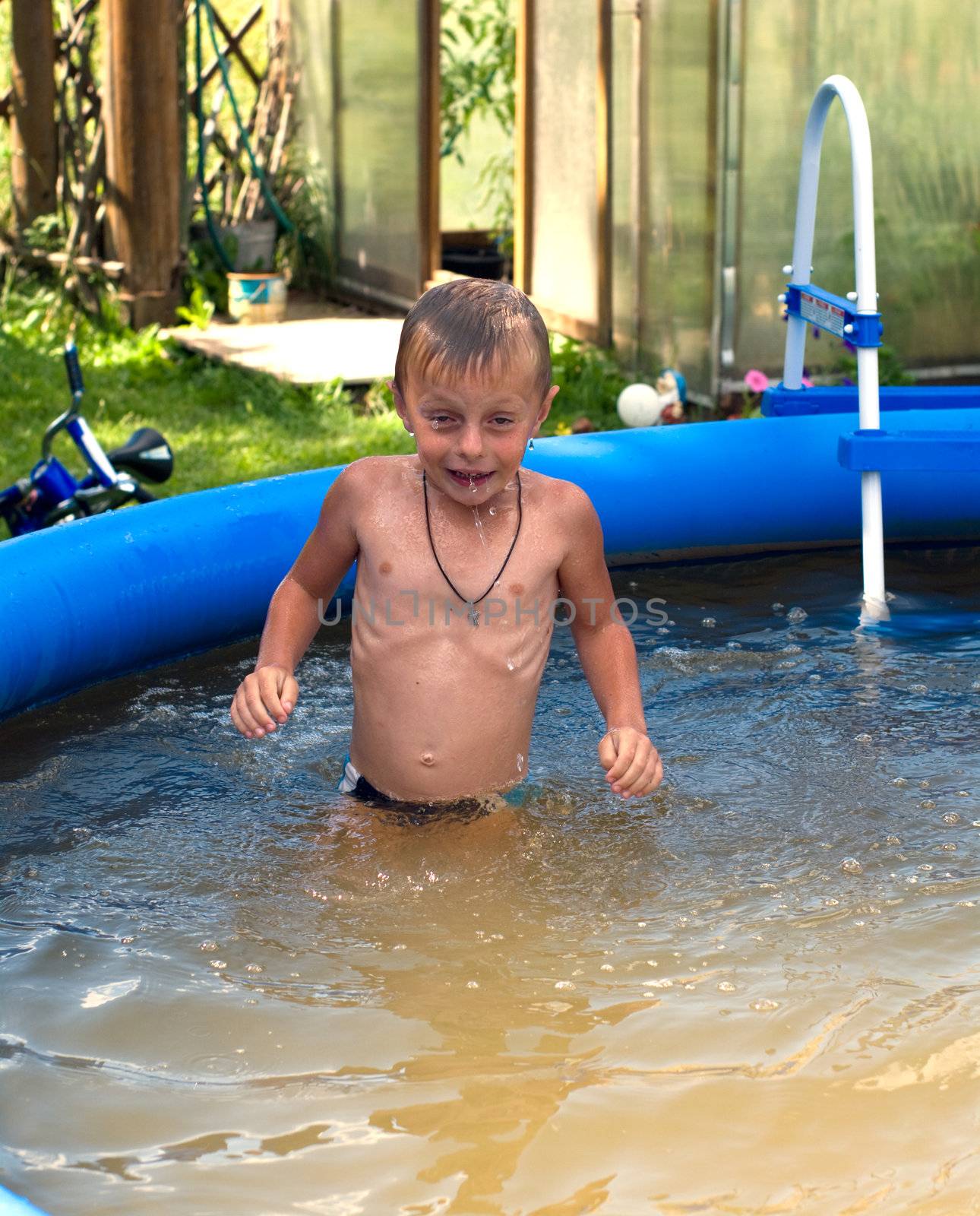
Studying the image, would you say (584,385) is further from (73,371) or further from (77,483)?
(73,371)

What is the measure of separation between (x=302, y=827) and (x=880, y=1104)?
1.19m

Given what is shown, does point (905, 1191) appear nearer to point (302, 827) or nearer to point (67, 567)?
point (302, 827)

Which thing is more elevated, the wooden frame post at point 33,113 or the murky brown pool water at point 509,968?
the wooden frame post at point 33,113

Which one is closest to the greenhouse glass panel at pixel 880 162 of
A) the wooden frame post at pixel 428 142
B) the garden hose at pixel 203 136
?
the wooden frame post at pixel 428 142

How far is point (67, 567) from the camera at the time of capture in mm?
3523

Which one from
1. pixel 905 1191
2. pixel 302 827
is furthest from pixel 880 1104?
pixel 302 827

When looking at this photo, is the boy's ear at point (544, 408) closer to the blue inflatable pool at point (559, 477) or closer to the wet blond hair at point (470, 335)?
the wet blond hair at point (470, 335)

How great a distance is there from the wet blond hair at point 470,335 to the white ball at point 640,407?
326 centimetres

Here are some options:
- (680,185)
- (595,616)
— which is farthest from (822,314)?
(595,616)

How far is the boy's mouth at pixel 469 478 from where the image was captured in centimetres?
248

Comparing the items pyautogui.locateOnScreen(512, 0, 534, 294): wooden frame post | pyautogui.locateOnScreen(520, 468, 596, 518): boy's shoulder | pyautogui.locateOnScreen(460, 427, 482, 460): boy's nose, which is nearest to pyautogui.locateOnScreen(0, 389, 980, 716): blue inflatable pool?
pyautogui.locateOnScreen(520, 468, 596, 518): boy's shoulder

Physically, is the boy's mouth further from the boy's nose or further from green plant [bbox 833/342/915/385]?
green plant [bbox 833/342/915/385]

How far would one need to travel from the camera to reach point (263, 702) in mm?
2453

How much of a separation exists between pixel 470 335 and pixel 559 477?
2.12m
